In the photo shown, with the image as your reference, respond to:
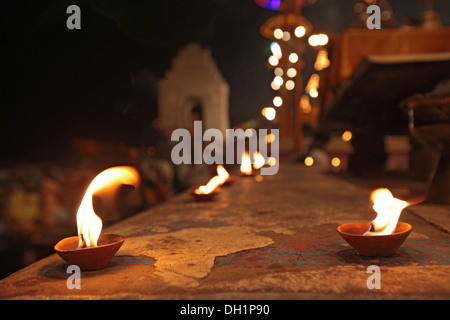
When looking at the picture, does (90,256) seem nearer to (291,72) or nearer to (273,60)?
(273,60)

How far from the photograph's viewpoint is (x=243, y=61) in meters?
13.9

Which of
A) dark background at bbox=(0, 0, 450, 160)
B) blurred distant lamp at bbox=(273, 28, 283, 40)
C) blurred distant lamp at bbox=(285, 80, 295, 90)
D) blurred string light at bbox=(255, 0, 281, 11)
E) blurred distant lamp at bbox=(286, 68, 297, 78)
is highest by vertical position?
blurred string light at bbox=(255, 0, 281, 11)

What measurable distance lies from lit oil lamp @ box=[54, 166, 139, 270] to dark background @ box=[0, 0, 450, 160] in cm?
442

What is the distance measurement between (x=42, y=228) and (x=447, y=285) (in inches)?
245

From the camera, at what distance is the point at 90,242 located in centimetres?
175

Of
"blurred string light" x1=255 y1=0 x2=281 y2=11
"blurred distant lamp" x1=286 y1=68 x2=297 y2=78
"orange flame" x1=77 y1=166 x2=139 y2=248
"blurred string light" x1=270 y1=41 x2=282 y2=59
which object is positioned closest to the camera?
"orange flame" x1=77 y1=166 x2=139 y2=248

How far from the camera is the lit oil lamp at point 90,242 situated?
1.60 m

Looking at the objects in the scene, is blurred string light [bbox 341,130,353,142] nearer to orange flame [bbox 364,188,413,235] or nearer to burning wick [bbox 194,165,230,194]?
burning wick [bbox 194,165,230,194]

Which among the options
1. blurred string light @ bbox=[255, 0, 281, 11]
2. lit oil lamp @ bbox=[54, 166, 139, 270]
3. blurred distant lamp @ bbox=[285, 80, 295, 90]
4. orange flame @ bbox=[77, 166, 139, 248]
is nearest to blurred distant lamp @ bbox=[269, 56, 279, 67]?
blurred distant lamp @ bbox=[285, 80, 295, 90]

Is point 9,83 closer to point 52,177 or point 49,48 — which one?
point 49,48

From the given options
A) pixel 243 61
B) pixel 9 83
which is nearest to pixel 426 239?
pixel 9 83

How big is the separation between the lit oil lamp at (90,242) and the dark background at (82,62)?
14.5 ft

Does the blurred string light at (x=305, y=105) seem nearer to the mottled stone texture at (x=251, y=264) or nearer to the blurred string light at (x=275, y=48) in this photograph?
the blurred string light at (x=275, y=48)

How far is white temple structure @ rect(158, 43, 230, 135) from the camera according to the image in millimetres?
26719
